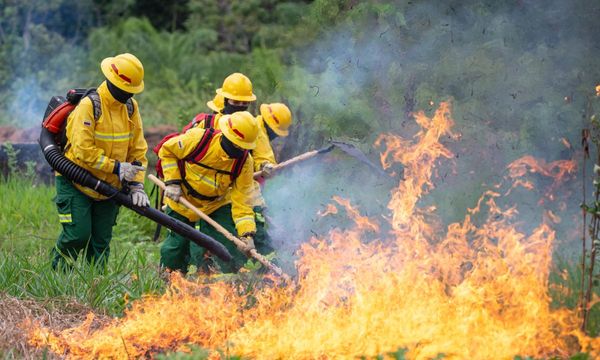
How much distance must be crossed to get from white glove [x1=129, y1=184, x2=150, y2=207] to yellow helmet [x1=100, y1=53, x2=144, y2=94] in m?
0.74

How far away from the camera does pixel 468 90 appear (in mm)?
7703

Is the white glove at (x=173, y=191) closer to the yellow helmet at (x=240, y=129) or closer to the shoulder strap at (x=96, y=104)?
the yellow helmet at (x=240, y=129)

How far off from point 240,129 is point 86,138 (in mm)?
1138

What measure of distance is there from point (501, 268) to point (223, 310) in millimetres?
1729

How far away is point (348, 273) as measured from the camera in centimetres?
574

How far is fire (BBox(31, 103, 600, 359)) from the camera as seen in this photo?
4.98m

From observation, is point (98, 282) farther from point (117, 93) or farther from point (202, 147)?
point (117, 93)

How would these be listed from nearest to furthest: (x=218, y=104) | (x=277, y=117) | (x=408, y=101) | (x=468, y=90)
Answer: (x=468, y=90) < (x=408, y=101) < (x=218, y=104) < (x=277, y=117)

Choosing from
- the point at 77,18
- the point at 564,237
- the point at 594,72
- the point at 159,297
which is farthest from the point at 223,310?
the point at 77,18

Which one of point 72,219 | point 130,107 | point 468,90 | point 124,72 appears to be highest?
point 468,90

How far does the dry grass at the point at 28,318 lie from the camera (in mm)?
5066

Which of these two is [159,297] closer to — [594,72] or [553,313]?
[553,313]

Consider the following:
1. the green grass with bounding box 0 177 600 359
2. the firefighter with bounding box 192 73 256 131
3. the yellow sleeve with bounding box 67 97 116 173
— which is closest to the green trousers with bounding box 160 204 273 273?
the green grass with bounding box 0 177 600 359

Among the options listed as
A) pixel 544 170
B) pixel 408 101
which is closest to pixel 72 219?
pixel 408 101
